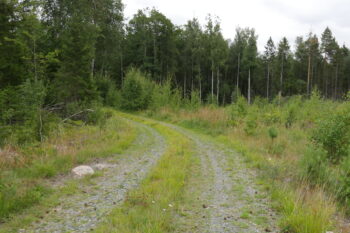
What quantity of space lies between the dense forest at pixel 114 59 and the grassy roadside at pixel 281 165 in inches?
339

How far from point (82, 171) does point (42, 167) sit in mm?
1190

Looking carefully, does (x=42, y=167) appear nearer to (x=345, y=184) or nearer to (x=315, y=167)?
(x=315, y=167)

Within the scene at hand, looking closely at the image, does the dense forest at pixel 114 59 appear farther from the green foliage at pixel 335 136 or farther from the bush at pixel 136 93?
the green foliage at pixel 335 136

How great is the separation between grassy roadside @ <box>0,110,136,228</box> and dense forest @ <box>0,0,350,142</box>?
1.70m

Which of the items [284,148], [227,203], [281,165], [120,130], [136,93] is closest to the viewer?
[227,203]

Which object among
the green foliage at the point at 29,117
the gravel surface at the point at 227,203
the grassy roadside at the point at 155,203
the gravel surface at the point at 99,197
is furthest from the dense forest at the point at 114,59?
the gravel surface at the point at 227,203

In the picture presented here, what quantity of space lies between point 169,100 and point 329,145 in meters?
19.5

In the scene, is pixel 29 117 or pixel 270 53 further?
pixel 270 53

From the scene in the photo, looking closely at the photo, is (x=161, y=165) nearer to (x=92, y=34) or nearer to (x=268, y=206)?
(x=268, y=206)

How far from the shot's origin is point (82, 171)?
25.6ft

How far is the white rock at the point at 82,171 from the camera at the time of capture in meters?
7.66

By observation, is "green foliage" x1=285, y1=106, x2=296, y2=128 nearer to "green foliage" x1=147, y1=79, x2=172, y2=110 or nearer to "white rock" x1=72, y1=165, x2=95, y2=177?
"green foliage" x1=147, y1=79, x2=172, y2=110

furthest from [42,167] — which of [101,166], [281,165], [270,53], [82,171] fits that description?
[270,53]

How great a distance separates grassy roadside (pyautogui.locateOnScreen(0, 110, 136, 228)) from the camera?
5121mm
